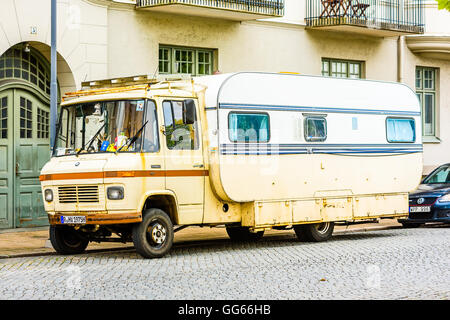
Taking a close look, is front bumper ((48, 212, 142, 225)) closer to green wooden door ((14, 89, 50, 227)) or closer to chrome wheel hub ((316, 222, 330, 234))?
chrome wheel hub ((316, 222, 330, 234))

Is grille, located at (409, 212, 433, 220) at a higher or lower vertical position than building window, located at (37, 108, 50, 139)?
lower

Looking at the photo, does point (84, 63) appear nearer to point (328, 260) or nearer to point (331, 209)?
point (331, 209)

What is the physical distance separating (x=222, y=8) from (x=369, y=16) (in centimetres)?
638

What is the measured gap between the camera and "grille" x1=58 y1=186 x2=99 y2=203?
555 inches

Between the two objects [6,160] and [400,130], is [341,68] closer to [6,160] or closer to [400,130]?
[400,130]

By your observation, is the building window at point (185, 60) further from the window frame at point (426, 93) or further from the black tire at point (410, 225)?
the window frame at point (426, 93)

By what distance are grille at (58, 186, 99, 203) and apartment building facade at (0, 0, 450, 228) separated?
3.82 metres

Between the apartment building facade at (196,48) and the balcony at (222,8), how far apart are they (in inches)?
1.1

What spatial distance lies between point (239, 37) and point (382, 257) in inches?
444

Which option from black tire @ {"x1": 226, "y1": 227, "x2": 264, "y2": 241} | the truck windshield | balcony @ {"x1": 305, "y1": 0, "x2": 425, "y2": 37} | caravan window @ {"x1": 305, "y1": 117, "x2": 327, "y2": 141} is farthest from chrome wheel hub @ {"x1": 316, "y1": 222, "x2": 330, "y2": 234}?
balcony @ {"x1": 305, "y1": 0, "x2": 425, "y2": 37}

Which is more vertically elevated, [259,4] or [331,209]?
[259,4]

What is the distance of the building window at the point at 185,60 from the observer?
22656 mm

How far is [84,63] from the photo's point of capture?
67.6ft
